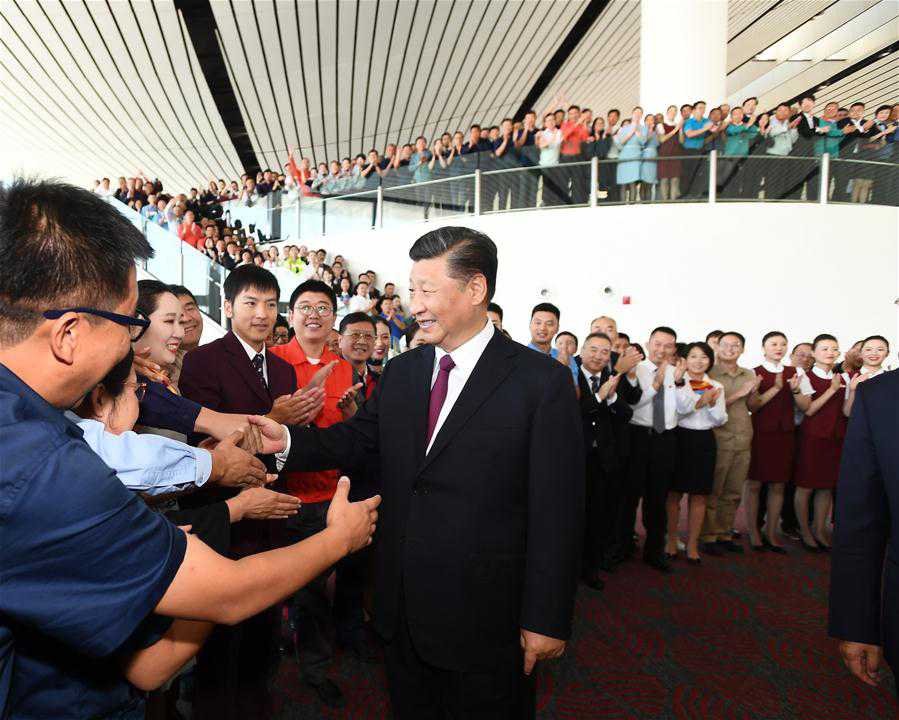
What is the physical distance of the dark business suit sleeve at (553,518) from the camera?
1.48 meters

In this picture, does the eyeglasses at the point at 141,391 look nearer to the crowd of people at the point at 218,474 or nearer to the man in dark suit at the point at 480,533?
the crowd of people at the point at 218,474

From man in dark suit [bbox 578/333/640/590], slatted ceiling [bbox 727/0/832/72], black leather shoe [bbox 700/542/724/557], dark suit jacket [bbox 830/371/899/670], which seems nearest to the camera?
dark suit jacket [bbox 830/371/899/670]

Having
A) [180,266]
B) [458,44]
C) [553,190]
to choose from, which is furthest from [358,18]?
→ [180,266]

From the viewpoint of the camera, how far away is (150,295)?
7.40 feet

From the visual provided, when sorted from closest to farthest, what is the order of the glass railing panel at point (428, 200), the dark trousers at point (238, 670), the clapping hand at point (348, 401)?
1. the dark trousers at point (238, 670)
2. the clapping hand at point (348, 401)
3. the glass railing panel at point (428, 200)

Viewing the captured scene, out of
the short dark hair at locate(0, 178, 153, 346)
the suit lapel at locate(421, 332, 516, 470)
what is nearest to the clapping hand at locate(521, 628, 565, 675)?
the suit lapel at locate(421, 332, 516, 470)

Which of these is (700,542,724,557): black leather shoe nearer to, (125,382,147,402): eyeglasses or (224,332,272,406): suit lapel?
(224,332,272,406): suit lapel

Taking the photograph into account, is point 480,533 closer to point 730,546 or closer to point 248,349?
point 248,349

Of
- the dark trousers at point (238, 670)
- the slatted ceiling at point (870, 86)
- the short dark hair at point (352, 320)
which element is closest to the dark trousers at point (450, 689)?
the dark trousers at point (238, 670)

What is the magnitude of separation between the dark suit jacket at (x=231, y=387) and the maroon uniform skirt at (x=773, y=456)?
403cm

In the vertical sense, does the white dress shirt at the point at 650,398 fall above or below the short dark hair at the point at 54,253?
below

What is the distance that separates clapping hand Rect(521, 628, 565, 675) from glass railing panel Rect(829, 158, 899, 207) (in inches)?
369

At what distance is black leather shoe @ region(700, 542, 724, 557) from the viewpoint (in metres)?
4.45

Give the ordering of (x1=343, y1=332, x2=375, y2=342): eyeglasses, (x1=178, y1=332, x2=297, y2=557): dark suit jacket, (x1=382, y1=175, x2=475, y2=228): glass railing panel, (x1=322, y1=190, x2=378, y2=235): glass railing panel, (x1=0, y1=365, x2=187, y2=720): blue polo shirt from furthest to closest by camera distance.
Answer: (x1=322, y1=190, x2=378, y2=235): glass railing panel, (x1=382, y1=175, x2=475, y2=228): glass railing panel, (x1=343, y1=332, x2=375, y2=342): eyeglasses, (x1=178, y1=332, x2=297, y2=557): dark suit jacket, (x1=0, y1=365, x2=187, y2=720): blue polo shirt
